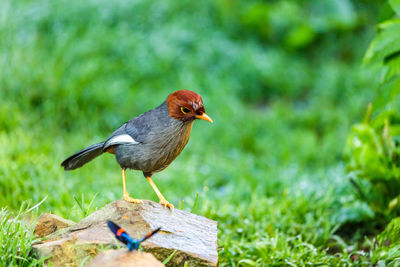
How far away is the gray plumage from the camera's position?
2.84 m

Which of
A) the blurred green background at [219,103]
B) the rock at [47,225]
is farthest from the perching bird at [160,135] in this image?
the blurred green background at [219,103]

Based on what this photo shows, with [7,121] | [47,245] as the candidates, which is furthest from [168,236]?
[7,121]

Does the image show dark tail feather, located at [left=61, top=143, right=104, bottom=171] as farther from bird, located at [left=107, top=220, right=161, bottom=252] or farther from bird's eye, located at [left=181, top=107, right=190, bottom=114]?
bird, located at [left=107, top=220, right=161, bottom=252]

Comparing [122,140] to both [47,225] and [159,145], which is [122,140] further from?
[47,225]

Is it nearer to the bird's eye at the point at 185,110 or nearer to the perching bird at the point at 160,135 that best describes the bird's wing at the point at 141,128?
the perching bird at the point at 160,135

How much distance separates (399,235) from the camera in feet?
12.0

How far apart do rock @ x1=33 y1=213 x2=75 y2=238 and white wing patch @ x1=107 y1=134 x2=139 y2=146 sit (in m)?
0.59

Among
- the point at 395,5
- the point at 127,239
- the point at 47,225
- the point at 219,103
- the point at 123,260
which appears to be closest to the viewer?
the point at 123,260

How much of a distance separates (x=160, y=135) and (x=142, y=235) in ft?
1.88

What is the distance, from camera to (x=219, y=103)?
290 inches

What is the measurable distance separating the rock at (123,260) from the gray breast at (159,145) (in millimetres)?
684

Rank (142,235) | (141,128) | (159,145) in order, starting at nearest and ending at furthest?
(142,235) → (159,145) → (141,128)

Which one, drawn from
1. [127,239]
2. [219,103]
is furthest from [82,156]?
[219,103]

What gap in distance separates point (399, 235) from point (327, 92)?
446 cm
